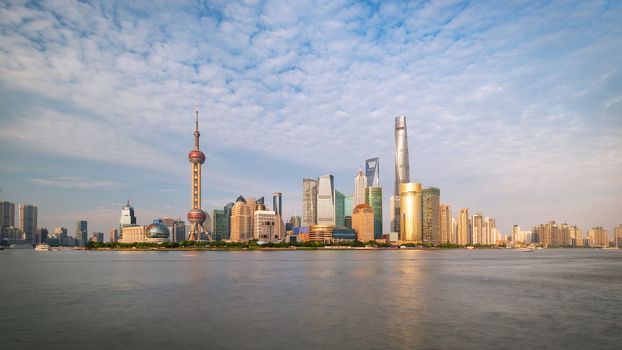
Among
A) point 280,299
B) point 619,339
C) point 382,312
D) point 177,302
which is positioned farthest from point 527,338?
point 177,302

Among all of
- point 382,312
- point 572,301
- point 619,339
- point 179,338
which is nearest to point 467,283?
point 572,301

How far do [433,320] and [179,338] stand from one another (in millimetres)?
27314

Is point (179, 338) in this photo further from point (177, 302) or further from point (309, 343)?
point (177, 302)

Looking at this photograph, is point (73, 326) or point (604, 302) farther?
point (604, 302)

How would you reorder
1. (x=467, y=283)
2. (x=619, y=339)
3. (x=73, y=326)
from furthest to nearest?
(x=467, y=283)
(x=73, y=326)
(x=619, y=339)

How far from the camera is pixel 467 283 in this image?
86938 millimetres

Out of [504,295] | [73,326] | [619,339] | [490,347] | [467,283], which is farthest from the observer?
[467,283]

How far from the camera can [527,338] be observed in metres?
40.0

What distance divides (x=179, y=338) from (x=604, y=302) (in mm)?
58534

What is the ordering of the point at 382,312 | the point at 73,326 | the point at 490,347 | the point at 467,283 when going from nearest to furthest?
the point at 490,347, the point at 73,326, the point at 382,312, the point at 467,283

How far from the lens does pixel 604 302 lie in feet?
202

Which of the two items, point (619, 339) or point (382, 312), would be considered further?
point (382, 312)

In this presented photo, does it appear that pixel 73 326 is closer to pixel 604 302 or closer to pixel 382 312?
pixel 382 312

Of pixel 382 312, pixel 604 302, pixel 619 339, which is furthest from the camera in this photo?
pixel 604 302
